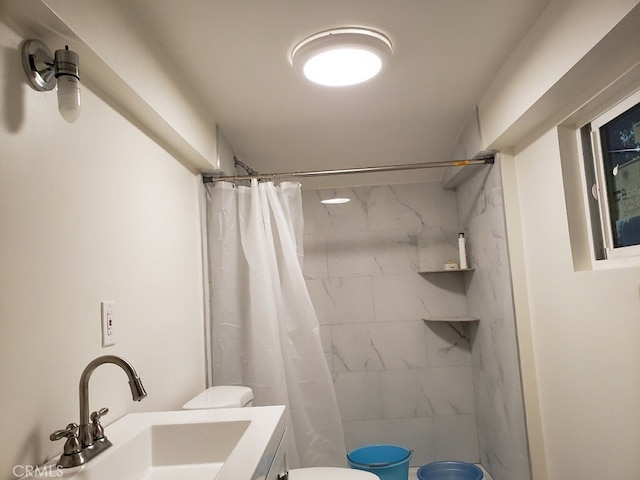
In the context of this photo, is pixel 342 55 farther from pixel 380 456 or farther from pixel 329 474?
pixel 380 456

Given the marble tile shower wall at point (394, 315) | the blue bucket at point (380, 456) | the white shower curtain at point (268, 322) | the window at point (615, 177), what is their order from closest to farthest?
the window at point (615, 177) < the white shower curtain at point (268, 322) < the blue bucket at point (380, 456) < the marble tile shower wall at point (394, 315)

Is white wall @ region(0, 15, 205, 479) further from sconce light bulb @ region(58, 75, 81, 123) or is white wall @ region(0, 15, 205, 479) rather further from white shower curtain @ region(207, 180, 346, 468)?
white shower curtain @ region(207, 180, 346, 468)

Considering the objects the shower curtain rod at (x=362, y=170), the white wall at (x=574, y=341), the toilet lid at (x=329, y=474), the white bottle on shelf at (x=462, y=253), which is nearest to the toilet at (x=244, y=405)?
the toilet lid at (x=329, y=474)

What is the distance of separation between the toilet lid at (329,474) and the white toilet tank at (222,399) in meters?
0.36

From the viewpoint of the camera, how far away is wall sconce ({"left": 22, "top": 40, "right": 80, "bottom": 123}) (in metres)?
1.03

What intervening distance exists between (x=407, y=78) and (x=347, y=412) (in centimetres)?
226

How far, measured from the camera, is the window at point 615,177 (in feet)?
5.10

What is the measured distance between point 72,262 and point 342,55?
1205mm

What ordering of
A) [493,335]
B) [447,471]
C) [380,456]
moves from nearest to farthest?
[493,335], [447,471], [380,456]

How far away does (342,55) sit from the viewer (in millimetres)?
1761

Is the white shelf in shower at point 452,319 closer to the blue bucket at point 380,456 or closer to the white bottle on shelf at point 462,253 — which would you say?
the white bottle on shelf at point 462,253

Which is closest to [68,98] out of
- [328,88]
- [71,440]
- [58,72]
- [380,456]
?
[58,72]

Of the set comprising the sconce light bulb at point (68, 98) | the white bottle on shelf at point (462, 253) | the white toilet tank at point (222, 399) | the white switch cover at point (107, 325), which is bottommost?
the white toilet tank at point (222, 399)

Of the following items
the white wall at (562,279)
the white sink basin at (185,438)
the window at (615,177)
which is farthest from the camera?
the window at (615,177)
